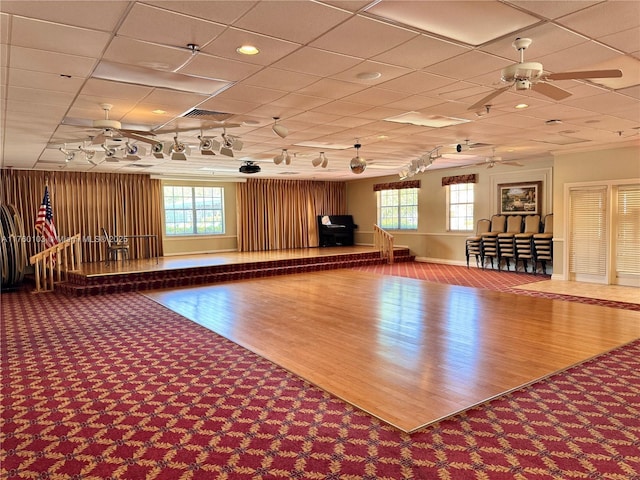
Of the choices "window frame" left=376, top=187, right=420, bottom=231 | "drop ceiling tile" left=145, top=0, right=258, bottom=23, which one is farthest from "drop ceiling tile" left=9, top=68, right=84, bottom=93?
"window frame" left=376, top=187, right=420, bottom=231

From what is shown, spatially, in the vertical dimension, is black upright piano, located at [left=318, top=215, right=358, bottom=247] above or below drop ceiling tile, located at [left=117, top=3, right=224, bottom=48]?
below

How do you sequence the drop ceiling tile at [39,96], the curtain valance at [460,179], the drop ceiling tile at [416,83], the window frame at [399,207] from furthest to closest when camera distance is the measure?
1. the window frame at [399,207]
2. the curtain valance at [460,179]
3. the drop ceiling tile at [39,96]
4. the drop ceiling tile at [416,83]

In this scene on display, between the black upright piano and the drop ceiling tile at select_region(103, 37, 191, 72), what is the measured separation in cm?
1185

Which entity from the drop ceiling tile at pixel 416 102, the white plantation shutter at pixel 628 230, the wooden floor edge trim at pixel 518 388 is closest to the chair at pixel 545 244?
the white plantation shutter at pixel 628 230

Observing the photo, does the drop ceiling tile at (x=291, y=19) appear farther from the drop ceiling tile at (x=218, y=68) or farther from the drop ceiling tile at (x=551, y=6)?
the drop ceiling tile at (x=551, y=6)

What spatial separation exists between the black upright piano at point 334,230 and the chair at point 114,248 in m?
6.64

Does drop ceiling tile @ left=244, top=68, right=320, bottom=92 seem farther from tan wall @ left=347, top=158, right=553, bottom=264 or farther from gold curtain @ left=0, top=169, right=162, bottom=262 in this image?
gold curtain @ left=0, top=169, right=162, bottom=262

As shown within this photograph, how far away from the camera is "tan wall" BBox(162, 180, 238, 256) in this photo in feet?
42.7

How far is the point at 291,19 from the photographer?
292 centimetres

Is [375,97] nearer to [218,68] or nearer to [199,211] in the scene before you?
[218,68]

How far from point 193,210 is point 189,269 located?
4200mm

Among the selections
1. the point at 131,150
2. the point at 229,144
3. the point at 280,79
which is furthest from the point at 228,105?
the point at 131,150

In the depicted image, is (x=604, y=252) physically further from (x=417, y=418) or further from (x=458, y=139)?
(x=417, y=418)

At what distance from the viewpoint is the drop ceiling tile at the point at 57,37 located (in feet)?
9.57
